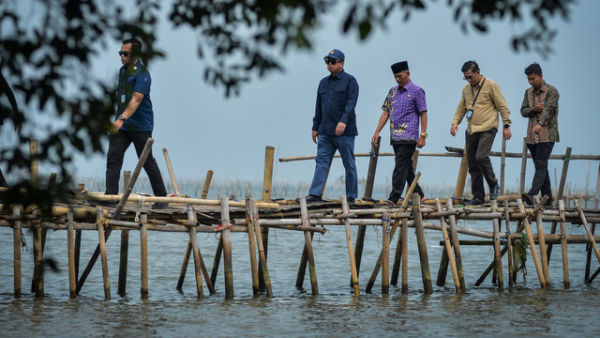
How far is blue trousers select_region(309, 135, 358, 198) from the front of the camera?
36.9ft

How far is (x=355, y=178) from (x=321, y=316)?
6.60 feet

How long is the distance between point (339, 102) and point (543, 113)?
320cm

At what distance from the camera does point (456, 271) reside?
475 inches

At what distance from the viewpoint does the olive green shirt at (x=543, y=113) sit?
12219 mm

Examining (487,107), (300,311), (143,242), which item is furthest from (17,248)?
(487,107)

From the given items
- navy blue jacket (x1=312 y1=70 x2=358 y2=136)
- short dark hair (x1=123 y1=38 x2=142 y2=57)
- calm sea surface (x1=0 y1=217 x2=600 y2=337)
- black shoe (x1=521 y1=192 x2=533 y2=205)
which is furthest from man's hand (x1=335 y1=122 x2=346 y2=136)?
short dark hair (x1=123 y1=38 x2=142 y2=57)

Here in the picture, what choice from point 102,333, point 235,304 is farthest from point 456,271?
point 102,333

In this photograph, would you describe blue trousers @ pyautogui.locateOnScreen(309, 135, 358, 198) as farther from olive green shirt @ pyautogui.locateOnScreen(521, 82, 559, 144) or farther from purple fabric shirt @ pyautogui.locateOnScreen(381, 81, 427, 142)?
olive green shirt @ pyautogui.locateOnScreen(521, 82, 559, 144)

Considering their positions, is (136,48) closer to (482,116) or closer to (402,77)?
(402,77)

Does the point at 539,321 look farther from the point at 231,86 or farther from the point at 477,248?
the point at 477,248

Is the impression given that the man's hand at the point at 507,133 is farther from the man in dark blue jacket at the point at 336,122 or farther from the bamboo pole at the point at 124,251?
the bamboo pole at the point at 124,251

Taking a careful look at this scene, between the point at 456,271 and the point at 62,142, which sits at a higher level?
the point at 62,142

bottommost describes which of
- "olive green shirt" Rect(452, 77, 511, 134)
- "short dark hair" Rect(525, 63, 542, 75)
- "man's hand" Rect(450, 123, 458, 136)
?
"man's hand" Rect(450, 123, 458, 136)

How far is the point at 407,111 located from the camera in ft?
37.5
